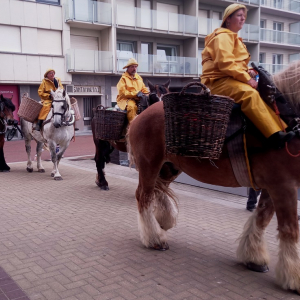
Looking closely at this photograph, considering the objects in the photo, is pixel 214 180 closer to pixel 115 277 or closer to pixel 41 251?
pixel 115 277

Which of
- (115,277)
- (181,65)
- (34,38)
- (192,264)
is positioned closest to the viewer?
(115,277)

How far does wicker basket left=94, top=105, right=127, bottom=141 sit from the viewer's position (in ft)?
21.6

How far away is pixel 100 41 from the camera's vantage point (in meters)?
26.9

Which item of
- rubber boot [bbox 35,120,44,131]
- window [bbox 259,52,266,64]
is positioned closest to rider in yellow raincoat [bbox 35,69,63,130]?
rubber boot [bbox 35,120,44,131]

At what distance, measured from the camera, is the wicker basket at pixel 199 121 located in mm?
3201

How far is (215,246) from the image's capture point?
4559 millimetres

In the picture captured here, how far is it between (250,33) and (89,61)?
1653 centimetres

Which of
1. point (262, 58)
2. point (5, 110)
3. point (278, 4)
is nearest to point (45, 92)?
point (5, 110)

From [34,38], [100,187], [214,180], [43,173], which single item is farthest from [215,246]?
[34,38]

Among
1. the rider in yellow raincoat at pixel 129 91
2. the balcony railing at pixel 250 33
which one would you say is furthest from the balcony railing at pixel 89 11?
the rider in yellow raincoat at pixel 129 91

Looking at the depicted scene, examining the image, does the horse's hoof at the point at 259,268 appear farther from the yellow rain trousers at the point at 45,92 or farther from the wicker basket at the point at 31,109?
the wicker basket at the point at 31,109

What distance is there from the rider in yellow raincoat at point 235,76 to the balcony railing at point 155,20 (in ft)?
79.2

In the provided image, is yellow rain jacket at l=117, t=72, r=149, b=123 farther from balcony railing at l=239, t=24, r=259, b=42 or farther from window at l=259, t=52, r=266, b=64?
window at l=259, t=52, r=266, b=64

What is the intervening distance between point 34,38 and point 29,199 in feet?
62.3
